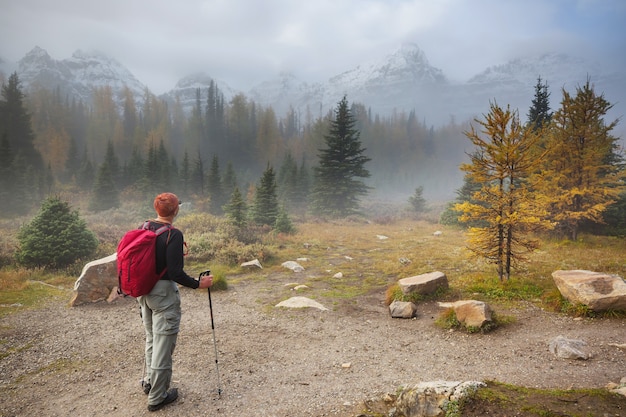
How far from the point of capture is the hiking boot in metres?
4.42

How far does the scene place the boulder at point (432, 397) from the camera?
368cm

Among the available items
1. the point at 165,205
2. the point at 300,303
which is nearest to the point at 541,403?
the point at 165,205

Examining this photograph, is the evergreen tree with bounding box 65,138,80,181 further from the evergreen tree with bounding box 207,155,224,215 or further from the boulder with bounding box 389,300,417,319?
the boulder with bounding box 389,300,417,319

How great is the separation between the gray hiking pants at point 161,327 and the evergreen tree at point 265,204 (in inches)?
800

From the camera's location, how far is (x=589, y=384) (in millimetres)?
4699

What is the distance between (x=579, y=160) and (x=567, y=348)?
1545 centimetres

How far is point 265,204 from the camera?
82.2ft

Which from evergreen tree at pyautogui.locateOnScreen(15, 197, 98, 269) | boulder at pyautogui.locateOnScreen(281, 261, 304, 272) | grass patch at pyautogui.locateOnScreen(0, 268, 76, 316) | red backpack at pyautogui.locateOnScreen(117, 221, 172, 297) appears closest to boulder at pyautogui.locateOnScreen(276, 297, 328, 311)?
boulder at pyautogui.locateOnScreen(281, 261, 304, 272)

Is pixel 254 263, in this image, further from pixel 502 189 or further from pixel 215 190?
pixel 215 190

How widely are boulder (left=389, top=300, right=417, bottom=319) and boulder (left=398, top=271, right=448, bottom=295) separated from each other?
78 cm

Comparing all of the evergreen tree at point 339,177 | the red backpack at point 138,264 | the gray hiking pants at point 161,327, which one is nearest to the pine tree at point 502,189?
the gray hiking pants at point 161,327

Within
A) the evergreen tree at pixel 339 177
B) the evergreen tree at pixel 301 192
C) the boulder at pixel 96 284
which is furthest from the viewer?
the evergreen tree at pixel 301 192

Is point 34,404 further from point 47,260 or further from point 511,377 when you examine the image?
point 47,260

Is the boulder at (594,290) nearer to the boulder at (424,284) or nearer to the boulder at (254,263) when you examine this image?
the boulder at (424,284)
